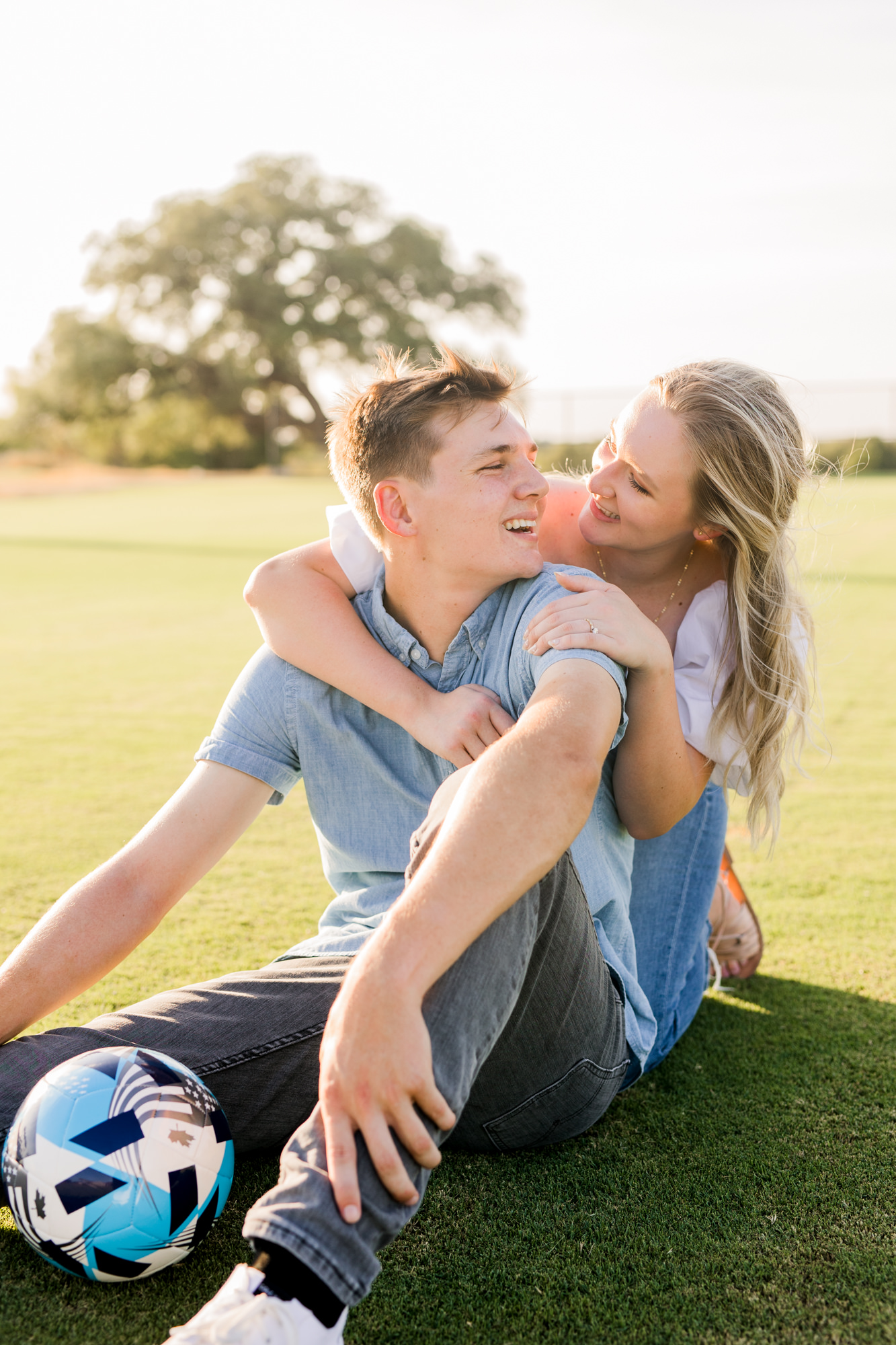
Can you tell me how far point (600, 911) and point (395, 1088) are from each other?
0.87m

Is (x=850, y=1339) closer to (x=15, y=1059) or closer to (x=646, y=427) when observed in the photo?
(x=15, y=1059)

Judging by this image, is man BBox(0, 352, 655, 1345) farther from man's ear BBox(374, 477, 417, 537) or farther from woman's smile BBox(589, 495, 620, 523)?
woman's smile BBox(589, 495, 620, 523)

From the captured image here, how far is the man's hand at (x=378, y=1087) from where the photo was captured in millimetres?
1481

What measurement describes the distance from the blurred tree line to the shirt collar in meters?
44.3

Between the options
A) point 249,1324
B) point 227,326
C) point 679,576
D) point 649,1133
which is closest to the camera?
point 249,1324

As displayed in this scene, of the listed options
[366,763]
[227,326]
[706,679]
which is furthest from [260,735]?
[227,326]

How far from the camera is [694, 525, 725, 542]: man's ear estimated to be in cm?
267

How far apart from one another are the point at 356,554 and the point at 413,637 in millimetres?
324

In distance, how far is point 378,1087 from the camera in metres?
1.51

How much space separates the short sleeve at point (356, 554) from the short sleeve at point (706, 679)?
2.51 feet

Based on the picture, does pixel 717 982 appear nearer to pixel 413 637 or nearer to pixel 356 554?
pixel 413 637

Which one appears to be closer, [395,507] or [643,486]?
[395,507]

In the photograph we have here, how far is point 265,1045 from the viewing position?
211 centimetres

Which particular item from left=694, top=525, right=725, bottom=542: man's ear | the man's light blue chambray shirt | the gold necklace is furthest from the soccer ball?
left=694, top=525, right=725, bottom=542: man's ear
